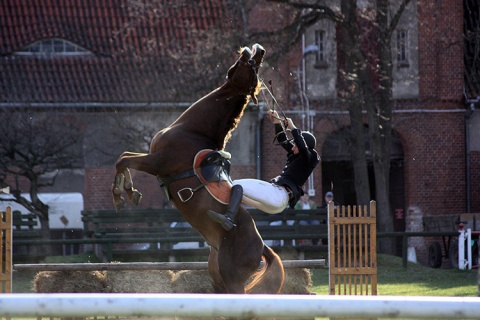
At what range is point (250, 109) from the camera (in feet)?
94.2

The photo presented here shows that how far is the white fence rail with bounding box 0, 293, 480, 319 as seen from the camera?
3.12 metres

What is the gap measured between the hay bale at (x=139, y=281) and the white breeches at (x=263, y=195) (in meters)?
3.92

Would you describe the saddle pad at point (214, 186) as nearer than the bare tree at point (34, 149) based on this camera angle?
Yes

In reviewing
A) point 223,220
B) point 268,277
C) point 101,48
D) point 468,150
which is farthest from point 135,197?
point 468,150

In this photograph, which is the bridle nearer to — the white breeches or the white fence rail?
the white breeches

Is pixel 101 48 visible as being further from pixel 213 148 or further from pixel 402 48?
pixel 213 148

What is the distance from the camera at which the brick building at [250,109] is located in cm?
2764

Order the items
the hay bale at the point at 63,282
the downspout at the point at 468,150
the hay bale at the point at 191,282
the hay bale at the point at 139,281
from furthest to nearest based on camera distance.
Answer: the downspout at the point at 468,150 → the hay bale at the point at 139,281 → the hay bale at the point at 191,282 → the hay bale at the point at 63,282

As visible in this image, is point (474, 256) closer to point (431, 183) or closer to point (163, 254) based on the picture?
point (163, 254)

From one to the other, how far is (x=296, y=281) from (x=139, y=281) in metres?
1.92

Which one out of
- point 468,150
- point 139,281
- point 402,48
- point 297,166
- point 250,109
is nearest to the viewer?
point 297,166

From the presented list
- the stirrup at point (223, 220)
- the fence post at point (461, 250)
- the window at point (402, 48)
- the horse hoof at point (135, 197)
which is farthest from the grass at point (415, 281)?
the window at point (402, 48)

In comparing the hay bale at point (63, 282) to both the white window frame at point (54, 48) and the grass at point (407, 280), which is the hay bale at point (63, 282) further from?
the white window frame at point (54, 48)

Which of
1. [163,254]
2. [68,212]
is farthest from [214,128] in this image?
[68,212]
